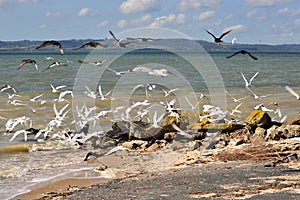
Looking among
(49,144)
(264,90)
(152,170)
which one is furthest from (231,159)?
(264,90)

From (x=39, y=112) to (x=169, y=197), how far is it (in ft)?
53.6

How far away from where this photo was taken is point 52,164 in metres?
13.6

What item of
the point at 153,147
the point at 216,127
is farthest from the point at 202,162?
the point at 216,127

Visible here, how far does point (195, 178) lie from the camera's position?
1015 centimetres

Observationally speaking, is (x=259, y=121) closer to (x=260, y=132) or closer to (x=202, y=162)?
(x=260, y=132)

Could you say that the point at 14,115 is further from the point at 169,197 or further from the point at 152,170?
the point at 169,197

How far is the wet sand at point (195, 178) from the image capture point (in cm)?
888

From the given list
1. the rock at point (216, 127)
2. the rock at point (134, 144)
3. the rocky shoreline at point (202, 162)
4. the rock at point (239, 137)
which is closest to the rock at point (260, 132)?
the rocky shoreline at point (202, 162)

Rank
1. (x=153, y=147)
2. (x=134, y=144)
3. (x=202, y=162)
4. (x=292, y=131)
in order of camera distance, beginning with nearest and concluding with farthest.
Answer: (x=202, y=162)
(x=292, y=131)
(x=153, y=147)
(x=134, y=144)

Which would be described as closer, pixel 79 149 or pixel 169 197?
pixel 169 197

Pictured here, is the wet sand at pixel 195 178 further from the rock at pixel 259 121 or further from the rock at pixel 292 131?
the rock at pixel 259 121

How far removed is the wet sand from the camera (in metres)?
8.88

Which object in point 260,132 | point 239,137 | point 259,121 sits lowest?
point 239,137

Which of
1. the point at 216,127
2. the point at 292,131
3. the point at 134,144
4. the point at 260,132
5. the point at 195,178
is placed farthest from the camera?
the point at 134,144
